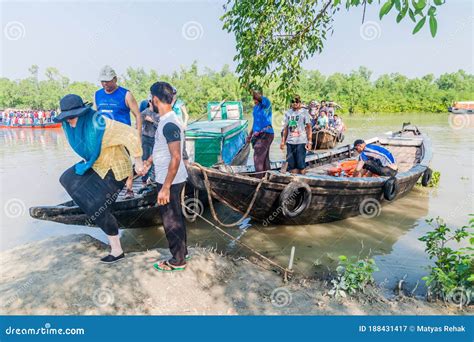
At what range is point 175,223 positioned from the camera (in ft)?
10.5

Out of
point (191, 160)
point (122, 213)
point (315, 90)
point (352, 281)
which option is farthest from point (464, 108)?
point (122, 213)

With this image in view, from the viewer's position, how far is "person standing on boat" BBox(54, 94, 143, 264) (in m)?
3.12

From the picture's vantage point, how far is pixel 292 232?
219 inches

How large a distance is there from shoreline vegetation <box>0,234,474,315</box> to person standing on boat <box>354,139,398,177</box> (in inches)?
114

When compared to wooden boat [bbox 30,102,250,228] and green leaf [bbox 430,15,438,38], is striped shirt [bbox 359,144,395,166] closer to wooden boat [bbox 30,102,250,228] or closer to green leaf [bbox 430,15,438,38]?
wooden boat [bbox 30,102,250,228]

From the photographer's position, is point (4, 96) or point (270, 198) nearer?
Result: point (270, 198)

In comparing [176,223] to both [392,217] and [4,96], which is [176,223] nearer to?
[392,217]

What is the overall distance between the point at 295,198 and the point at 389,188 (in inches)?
→ 69.3

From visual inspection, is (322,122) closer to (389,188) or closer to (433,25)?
(389,188)

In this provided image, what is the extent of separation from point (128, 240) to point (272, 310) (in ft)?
10.4

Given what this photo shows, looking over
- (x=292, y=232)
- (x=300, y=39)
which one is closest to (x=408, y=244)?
(x=292, y=232)

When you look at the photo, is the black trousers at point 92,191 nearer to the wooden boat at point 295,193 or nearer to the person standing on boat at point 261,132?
the wooden boat at point 295,193

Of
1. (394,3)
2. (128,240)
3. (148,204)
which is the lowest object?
(128,240)

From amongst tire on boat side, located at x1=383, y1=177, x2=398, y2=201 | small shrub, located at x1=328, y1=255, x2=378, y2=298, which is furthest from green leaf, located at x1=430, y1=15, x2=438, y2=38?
tire on boat side, located at x1=383, y1=177, x2=398, y2=201
